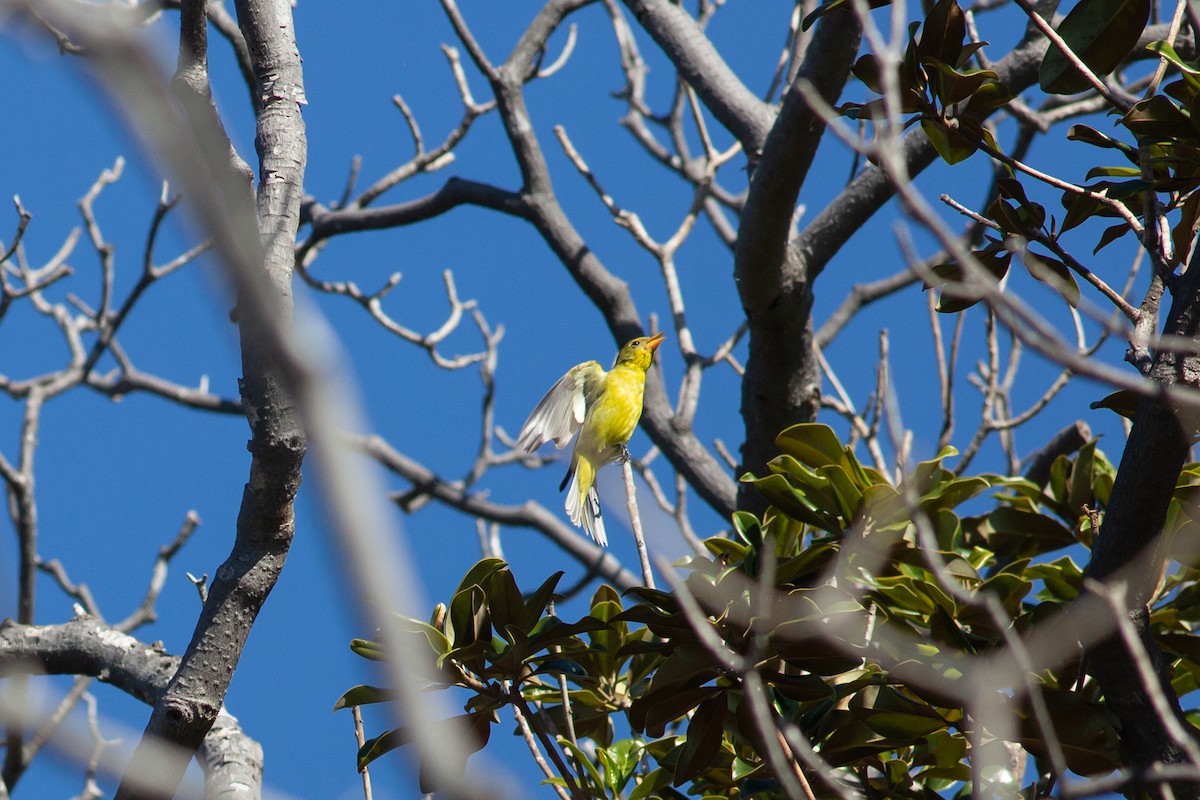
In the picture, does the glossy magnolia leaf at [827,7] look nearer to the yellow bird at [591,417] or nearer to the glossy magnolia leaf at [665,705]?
the glossy magnolia leaf at [665,705]

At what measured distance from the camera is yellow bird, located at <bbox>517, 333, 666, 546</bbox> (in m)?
4.18

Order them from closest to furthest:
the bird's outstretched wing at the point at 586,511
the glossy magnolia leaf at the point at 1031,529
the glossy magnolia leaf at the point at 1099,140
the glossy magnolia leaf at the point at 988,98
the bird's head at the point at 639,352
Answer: the glossy magnolia leaf at the point at 1099,140 < the glossy magnolia leaf at the point at 988,98 < the glossy magnolia leaf at the point at 1031,529 < the bird's head at the point at 639,352 < the bird's outstretched wing at the point at 586,511

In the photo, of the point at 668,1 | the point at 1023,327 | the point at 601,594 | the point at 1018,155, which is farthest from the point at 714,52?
the point at 1023,327

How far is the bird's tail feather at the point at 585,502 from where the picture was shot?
438 centimetres

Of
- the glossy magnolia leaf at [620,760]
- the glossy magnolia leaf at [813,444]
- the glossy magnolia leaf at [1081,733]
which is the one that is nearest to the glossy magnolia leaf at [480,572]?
the glossy magnolia leaf at [620,760]

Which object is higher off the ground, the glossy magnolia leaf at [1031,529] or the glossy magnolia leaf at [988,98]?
the glossy magnolia leaf at [988,98]

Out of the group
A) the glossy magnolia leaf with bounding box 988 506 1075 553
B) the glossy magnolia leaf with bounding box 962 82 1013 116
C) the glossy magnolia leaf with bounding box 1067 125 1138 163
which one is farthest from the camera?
the glossy magnolia leaf with bounding box 988 506 1075 553

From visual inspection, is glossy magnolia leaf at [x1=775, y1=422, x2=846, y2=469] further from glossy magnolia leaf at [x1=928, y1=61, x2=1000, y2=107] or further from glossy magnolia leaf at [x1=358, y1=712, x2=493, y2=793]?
glossy magnolia leaf at [x1=358, y1=712, x2=493, y2=793]

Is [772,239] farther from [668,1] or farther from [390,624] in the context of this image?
[390,624]

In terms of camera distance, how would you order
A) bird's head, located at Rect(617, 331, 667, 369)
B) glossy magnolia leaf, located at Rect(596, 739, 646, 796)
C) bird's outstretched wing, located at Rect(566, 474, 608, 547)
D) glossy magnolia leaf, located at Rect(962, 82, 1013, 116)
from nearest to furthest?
glossy magnolia leaf, located at Rect(962, 82, 1013, 116) < glossy magnolia leaf, located at Rect(596, 739, 646, 796) < bird's head, located at Rect(617, 331, 667, 369) < bird's outstretched wing, located at Rect(566, 474, 608, 547)

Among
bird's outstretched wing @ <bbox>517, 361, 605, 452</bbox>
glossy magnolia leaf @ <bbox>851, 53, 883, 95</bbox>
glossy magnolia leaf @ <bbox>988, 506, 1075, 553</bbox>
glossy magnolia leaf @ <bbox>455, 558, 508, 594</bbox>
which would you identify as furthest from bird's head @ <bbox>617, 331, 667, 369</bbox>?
glossy magnolia leaf @ <bbox>455, 558, 508, 594</bbox>

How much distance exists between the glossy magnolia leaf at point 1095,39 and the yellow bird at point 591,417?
86.5 inches

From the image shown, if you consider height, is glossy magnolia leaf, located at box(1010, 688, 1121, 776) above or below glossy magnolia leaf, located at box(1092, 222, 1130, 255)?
below

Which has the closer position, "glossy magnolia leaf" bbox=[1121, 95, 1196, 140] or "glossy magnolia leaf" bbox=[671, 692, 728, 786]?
"glossy magnolia leaf" bbox=[1121, 95, 1196, 140]
